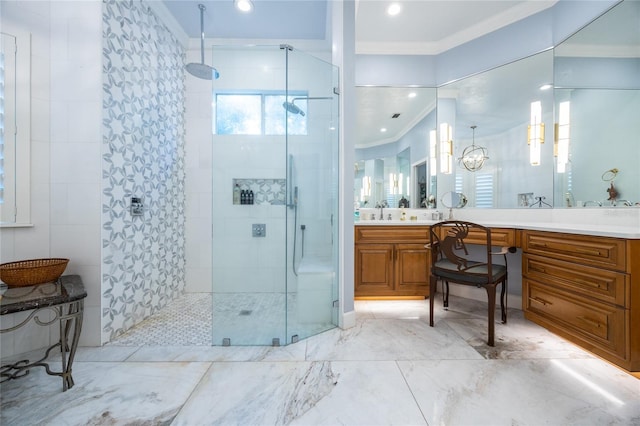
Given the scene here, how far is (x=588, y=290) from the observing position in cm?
164

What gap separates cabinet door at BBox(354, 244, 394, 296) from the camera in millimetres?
2561

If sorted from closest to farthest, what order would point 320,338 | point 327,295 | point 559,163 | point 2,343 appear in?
point 2,343 → point 320,338 → point 327,295 → point 559,163

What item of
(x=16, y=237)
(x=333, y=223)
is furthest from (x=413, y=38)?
(x=16, y=237)

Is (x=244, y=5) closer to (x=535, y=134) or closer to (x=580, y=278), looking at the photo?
(x=535, y=134)

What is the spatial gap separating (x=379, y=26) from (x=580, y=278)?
2.83 m

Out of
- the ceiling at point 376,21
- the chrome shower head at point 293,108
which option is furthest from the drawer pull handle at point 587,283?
the ceiling at point 376,21

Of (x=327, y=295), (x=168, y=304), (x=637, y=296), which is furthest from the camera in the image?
(x=168, y=304)

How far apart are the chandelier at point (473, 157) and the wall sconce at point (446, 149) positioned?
12 cm

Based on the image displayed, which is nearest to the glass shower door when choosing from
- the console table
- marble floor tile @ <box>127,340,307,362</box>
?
marble floor tile @ <box>127,340,307,362</box>

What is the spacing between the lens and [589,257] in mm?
1627

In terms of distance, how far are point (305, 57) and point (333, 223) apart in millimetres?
1378

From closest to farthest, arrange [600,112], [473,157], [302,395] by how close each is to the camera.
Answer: [302,395] < [600,112] < [473,157]

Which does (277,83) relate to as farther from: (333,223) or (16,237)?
(16,237)

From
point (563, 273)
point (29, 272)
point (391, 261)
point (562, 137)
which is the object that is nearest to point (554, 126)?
point (562, 137)
